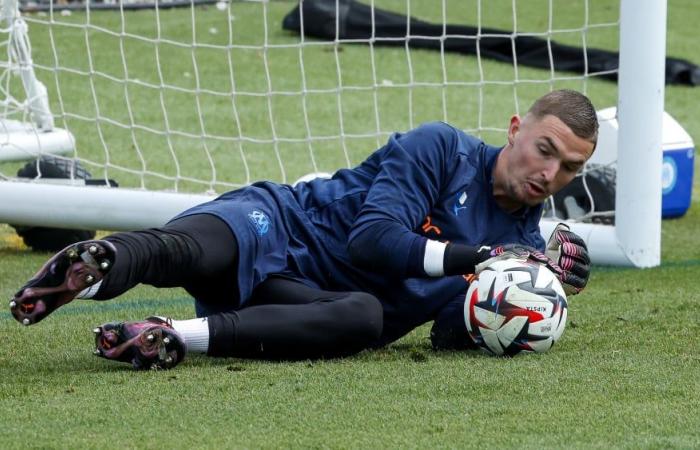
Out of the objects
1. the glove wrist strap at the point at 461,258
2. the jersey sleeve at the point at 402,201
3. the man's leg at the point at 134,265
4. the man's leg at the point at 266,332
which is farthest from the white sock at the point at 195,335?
the glove wrist strap at the point at 461,258

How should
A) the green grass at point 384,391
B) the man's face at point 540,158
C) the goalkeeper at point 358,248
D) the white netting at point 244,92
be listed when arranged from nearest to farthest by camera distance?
the green grass at point 384,391
the goalkeeper at point 358,248
the man's face at point 540,158
the white netting at point 244,92

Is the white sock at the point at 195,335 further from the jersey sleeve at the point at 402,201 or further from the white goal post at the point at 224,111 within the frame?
the white goal post at the point at 224,111

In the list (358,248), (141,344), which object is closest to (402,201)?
(358,248)

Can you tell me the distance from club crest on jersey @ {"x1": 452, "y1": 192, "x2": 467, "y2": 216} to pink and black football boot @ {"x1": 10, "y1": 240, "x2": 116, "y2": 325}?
1.06 m

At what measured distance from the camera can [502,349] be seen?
131 inches

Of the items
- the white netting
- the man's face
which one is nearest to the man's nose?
the man's face

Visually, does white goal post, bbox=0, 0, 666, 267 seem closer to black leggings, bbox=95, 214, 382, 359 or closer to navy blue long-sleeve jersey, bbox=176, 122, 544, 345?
navy blue long-sleeve jersey, bbox=176, 122, 544, 345

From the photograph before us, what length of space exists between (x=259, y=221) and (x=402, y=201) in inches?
15.5

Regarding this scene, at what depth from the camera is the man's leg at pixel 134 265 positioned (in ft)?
9.58

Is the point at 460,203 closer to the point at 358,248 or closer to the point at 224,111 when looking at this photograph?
the point at 358,248

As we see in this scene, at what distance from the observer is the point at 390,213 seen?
333 centimetres

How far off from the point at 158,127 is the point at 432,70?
248cm

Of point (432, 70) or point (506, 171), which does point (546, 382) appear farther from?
point (432, 70)

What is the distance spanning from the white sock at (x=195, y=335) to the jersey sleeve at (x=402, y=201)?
0.45 m
